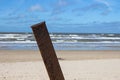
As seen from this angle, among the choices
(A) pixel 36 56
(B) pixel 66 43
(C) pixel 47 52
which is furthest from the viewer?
(B) pixel 66 43

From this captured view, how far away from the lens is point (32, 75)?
10.4 metres

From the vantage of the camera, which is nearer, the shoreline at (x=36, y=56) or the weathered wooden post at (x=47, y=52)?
the weathered wooden post at (x=47, y=52)

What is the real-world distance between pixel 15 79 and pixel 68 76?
1682 mm

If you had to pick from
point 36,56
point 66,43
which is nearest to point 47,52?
point 36,56

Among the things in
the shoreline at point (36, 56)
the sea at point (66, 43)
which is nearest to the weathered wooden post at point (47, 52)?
the shoreline at point (36, 56)

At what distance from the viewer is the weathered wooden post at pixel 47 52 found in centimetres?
230

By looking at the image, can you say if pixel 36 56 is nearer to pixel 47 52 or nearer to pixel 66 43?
pixel 66 43

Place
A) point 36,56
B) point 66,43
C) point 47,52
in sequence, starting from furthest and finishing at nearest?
point 66,43 → point 36,56 → point 47,52

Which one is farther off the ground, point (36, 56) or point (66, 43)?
point (36, 56)

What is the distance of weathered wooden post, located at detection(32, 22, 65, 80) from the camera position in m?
2.30

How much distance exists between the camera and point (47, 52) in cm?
231

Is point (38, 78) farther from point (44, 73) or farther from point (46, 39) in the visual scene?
point (46, 39)

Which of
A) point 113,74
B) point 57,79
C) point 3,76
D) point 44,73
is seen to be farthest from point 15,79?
point 57,79

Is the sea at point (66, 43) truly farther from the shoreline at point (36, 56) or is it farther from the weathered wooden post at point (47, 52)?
the weathered wooden post at point (47, 52)
